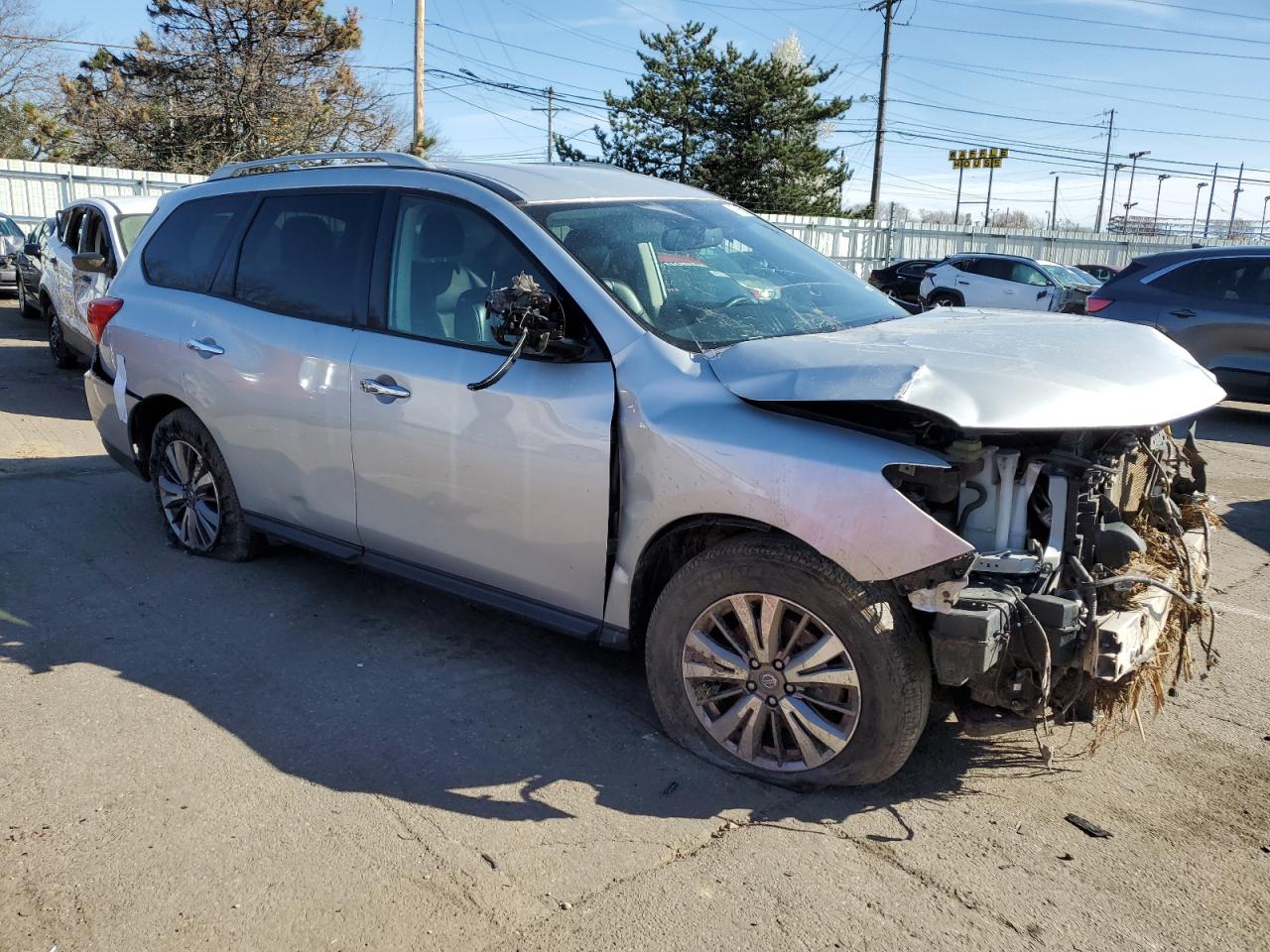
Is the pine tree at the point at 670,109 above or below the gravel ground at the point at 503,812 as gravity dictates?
above

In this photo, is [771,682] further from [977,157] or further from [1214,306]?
[977,157]

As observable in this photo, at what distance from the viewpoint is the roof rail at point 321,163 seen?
14.3ft

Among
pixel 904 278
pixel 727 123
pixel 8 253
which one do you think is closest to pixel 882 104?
pixel 727 123

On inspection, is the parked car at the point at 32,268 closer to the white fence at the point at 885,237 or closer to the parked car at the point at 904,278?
the white fence at the point at 885,237

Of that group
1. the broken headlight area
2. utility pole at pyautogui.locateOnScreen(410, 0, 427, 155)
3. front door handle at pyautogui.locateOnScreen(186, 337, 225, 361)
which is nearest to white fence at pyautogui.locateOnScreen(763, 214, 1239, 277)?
utility pole at pyautogui.locateOnScreen(410, 0, 427, 155)

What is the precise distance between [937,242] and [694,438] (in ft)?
103

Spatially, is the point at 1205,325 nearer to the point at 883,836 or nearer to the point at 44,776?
the point at 883,836

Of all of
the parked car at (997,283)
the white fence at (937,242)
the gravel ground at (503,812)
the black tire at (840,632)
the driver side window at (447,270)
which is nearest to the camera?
the gravel ground at (503,812)

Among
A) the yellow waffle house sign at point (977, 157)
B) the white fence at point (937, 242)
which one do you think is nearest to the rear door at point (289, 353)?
the white fence at point (937, 242)

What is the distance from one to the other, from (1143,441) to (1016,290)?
17.4 m

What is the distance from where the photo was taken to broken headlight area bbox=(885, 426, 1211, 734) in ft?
9.62

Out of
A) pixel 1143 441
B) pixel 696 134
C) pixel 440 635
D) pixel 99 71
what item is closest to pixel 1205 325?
pixel 1143 441

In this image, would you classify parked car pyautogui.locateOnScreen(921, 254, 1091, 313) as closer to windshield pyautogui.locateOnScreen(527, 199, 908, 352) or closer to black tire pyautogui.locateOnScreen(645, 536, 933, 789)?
windshield pyautogui.locateOnScreen(527, 199, 908, 352)

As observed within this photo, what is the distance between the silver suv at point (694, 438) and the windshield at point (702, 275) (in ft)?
0.06
